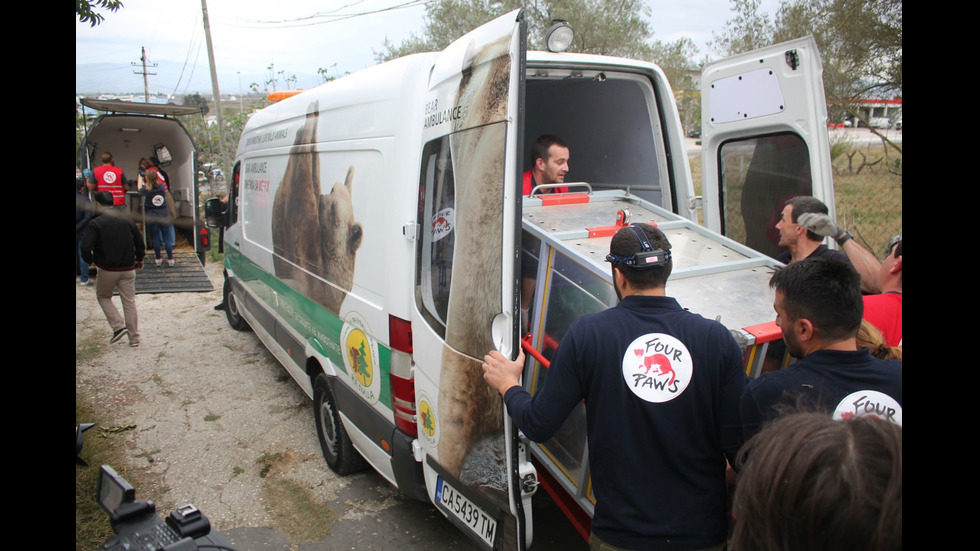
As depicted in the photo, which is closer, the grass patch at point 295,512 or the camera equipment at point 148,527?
the camera equipment at point 148,527

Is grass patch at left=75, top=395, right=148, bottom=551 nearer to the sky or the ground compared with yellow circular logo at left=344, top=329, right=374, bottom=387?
nearer to the ground

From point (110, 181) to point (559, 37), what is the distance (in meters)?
9.77

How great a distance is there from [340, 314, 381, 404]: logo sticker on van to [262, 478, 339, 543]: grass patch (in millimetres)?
822

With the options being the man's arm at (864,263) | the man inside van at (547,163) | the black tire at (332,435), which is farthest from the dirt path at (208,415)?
the man's arm at (864,263)

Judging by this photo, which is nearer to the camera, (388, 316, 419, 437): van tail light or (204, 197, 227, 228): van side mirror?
(388, 316, 419, 437): van tail light

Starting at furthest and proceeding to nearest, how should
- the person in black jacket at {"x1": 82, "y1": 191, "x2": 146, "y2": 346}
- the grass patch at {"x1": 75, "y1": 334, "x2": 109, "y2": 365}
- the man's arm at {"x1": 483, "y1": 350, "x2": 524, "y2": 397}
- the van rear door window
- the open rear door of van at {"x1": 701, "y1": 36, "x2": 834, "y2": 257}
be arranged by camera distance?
the person in black jacket at {"x1": 82, "y1": 191, "x2": 146, "y2": 346} < the grass patch at {"x1": 75, "y1": 334, "x2": 109, "y2": 365} < the van rear door window < the open rear door of van at {"x1": 701, "y1": 36, "x2": 834, "y2": 257} < the man's arm at {"x1": 483, "y1": 350, "x2": 524, "y2": 397}

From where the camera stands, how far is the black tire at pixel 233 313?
283 inches

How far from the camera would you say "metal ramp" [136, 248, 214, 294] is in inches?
365

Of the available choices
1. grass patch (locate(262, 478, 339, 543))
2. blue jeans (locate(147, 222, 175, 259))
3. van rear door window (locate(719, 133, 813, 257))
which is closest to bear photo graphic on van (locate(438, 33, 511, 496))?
grass patch (locate(262, 478, 339, 543))

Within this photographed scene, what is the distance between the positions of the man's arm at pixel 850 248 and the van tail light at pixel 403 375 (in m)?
1.93

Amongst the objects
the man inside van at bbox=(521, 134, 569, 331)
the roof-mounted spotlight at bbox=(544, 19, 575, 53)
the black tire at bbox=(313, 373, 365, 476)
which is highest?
the roof-mounted spotlight at bbox=(544, 19, 575, 53)

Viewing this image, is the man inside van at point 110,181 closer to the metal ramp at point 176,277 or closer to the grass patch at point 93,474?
the metal ramp at point 176,277

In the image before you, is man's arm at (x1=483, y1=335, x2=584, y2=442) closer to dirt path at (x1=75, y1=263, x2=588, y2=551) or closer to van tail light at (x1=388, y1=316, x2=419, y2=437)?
van tail light at (x1=388, y1=316, x2=419, y2=437)
